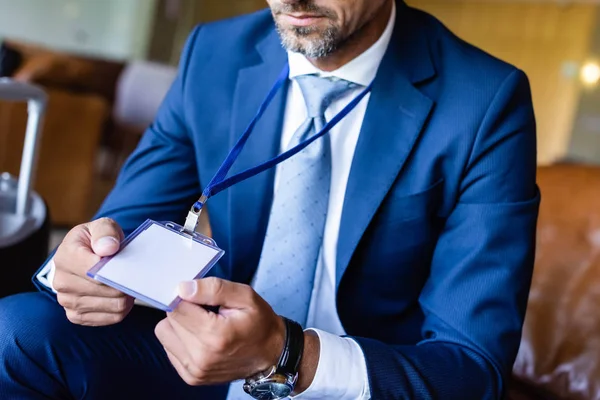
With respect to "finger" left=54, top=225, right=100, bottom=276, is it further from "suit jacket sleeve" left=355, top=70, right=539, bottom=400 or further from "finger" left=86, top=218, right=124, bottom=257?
"suit jacket sleeve" left=355, top=70, right=539, bottom=400

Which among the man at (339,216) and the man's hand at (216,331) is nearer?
the man's hand at (216,331)

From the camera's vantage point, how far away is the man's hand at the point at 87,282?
3.01ft

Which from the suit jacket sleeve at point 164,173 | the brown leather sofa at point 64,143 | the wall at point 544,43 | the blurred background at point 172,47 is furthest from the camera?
the wall at point 544,43

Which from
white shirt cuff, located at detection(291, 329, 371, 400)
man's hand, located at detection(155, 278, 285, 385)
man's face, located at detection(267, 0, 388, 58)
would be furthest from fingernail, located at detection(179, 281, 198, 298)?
man's face, located at detection(267, 0, 388, 58)

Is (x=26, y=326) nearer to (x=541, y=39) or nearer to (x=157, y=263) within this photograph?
(x=157, y=263)

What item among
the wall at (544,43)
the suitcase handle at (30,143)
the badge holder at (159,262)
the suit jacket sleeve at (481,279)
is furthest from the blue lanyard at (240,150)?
the wall at (544,43)

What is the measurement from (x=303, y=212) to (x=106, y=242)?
40 cm

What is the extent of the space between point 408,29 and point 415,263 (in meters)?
0.41

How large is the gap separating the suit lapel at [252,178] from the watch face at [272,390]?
14.3 inches

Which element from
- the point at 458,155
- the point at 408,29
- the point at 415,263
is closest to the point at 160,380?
the point at 415,263

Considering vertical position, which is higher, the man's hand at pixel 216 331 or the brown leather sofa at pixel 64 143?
the man's hand at pixel 216 331

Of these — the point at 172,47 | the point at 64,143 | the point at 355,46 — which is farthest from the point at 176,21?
the point at 355,46

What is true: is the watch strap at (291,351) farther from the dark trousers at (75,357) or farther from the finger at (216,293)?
the dark trousers at (75,357)

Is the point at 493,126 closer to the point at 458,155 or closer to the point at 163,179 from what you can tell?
the point at 458,155
